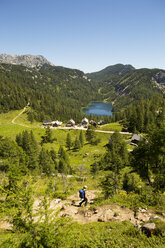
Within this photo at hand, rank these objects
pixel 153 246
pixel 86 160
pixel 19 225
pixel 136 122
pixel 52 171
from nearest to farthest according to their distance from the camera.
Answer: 1. pixel 19 225
2. pixel 153 246
3. pixel 52 171
4. pixel 86 160
5. pixel 136 122

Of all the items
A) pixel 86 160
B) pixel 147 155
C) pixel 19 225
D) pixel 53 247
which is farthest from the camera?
pixel 86 160

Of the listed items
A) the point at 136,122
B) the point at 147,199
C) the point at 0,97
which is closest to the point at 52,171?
the point at 147,199

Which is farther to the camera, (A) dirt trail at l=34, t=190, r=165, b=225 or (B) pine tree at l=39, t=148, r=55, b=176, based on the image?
(B) pine tree at l=39, t=148, r=55, b=176

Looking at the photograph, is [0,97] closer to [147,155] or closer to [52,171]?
[52,171]

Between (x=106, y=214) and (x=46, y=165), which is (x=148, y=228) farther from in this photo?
(x=46, y=165)

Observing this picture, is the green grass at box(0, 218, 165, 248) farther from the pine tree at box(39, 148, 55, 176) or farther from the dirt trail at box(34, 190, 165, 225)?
the pine tree at box(39, 148, 55, 176)

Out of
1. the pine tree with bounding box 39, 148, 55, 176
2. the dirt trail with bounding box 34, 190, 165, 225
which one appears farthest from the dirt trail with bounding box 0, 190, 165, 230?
the pine tree with bounding box 39, 148, 55, 176

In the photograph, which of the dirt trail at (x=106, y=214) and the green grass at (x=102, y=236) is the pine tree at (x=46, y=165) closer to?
the dirt trail at (x=106, y=214)

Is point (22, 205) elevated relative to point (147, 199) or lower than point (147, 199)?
elevated

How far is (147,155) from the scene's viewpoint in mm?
25234

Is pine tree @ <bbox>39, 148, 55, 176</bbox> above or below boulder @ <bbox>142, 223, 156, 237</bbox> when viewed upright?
below

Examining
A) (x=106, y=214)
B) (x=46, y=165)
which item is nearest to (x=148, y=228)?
(x=106, y=214)

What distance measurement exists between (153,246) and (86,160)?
217 ft

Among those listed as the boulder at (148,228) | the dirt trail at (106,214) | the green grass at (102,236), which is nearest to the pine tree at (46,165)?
the dirt trail at (106,214)
